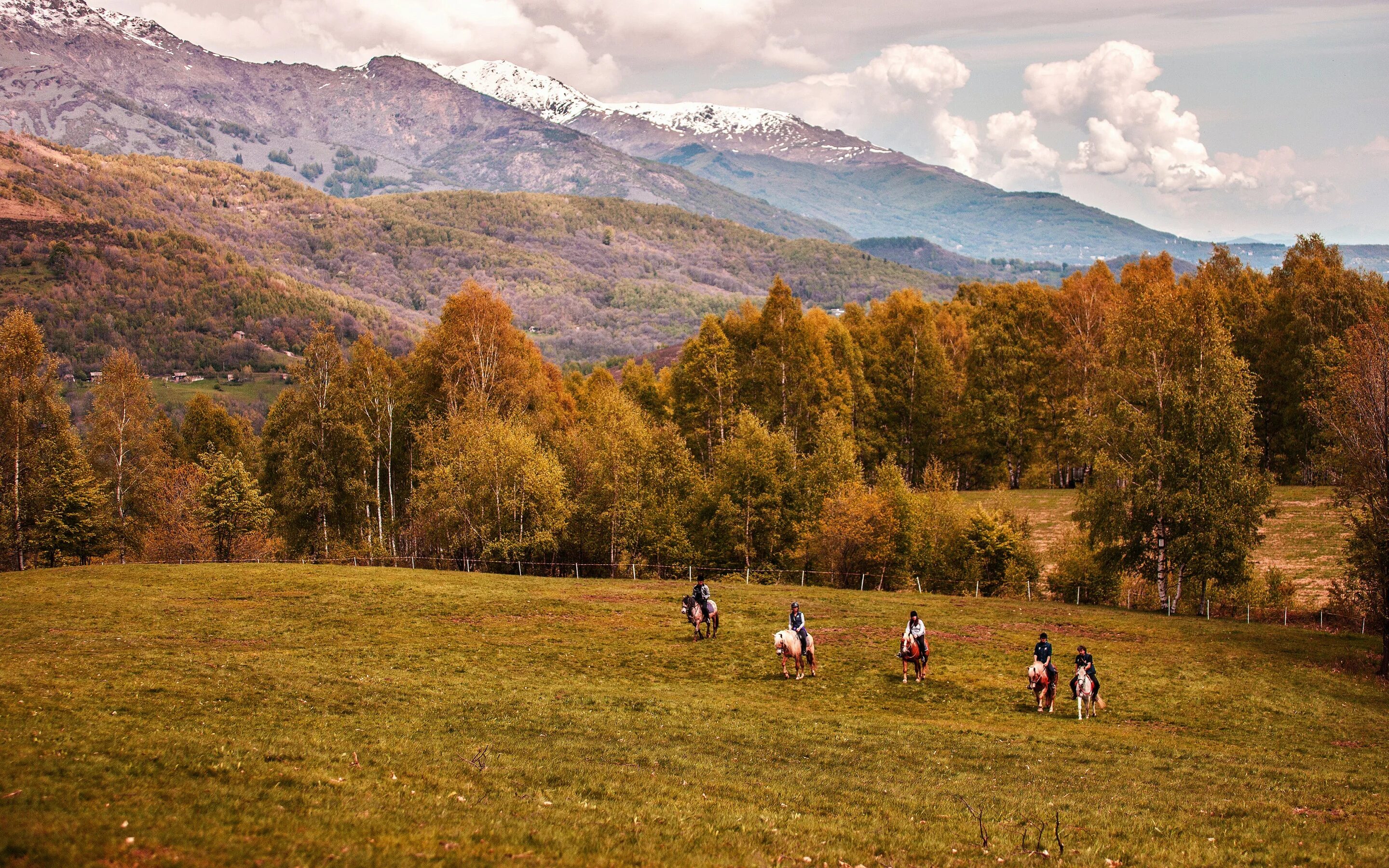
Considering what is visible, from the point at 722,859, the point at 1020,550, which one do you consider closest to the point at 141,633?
the point at 722,859

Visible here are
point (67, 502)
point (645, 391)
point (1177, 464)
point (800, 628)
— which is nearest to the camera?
point (800, 628)

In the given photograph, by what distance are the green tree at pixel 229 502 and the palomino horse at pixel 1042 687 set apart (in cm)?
5344

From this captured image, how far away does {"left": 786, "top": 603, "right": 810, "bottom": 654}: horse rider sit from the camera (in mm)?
29359

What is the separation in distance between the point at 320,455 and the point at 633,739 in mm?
52520

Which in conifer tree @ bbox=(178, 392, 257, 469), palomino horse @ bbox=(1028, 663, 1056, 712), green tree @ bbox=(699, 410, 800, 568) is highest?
conifer tree @ bbox=(178, 392, 257, 469)

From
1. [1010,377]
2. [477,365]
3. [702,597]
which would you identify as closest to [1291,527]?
[1010,377]

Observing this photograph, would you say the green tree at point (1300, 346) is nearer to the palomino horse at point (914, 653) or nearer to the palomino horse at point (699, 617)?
the palomino horse at point (914, 653)

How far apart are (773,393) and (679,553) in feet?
68.1

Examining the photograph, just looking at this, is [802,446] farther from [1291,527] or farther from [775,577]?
[1291,527]

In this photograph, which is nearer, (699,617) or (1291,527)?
(699,617)

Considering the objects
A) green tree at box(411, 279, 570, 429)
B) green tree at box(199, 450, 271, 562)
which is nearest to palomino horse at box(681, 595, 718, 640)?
green tree at box(411, 279, 570, 429)

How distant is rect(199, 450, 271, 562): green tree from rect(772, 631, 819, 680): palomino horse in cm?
4539

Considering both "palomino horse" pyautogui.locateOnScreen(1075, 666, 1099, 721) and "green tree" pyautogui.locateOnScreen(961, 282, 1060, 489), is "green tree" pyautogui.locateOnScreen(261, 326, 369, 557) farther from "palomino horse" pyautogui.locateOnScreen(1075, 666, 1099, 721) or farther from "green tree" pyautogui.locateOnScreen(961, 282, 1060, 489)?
"green tree" pyautogui.locateOnScreen(961, 282, 1060, 489)

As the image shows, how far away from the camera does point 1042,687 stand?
26.3m
